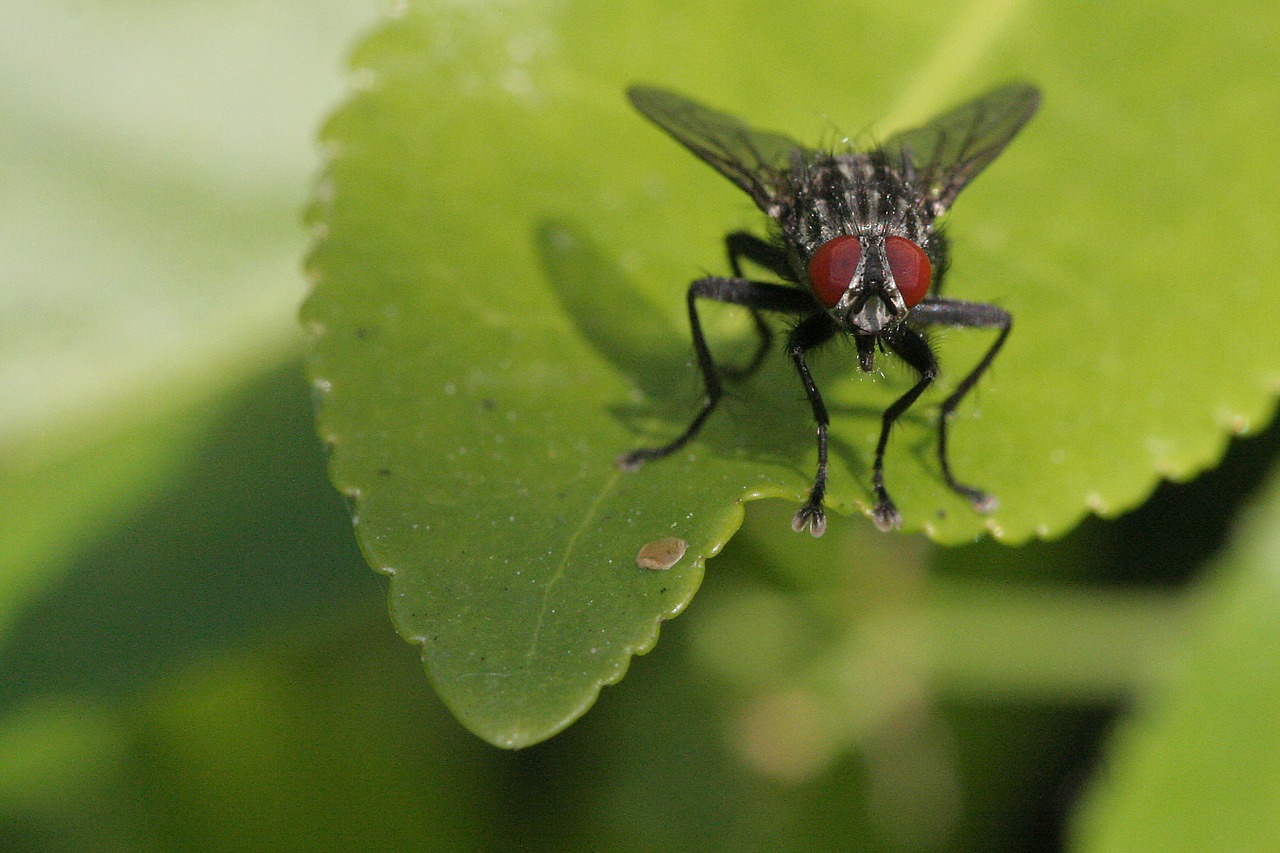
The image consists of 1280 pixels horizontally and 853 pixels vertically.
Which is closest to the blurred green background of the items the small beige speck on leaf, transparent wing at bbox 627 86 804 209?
transparent wing at bbox 627 86 804 209

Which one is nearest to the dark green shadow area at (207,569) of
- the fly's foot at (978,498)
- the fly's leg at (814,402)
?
the fly's leg at (814,402)

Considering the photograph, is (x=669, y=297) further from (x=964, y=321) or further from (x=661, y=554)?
(x=661, y=554)

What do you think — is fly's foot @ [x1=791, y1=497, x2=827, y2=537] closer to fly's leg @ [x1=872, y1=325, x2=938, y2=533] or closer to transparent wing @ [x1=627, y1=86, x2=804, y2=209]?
fly's leg @ [x1=872, y1=325, x2=938, y2=533]

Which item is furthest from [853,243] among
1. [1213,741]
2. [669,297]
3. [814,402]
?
[1213,741]

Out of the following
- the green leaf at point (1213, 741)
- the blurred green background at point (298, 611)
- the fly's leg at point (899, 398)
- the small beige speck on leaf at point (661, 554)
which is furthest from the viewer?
the blurred green background at point (298, 611)

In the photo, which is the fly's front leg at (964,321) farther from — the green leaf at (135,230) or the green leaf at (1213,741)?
the green leaf at (135,230)

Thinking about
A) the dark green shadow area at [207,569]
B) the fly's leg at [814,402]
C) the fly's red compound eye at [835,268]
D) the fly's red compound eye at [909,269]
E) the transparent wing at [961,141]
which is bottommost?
the dark green shadow area at [207,569]

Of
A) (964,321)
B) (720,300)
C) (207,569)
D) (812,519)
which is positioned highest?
(964,321)

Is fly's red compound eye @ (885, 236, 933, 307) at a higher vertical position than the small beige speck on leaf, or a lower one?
higher
